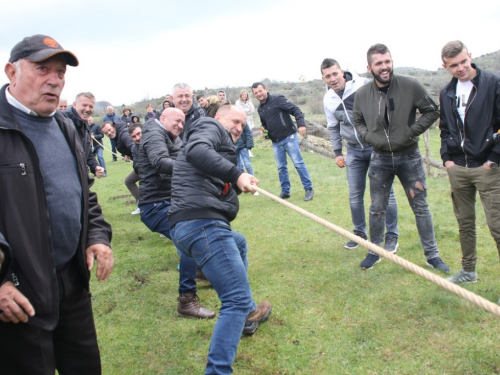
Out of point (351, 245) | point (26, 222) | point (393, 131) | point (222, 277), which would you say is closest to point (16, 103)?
point (26, 222)

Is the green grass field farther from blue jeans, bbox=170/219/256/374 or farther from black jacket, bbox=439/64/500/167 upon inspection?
black jacket, bbox=439/64/500/167

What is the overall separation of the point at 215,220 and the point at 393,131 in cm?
241

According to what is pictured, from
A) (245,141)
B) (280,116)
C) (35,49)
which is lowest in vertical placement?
(245,141)

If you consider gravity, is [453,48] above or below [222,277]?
above

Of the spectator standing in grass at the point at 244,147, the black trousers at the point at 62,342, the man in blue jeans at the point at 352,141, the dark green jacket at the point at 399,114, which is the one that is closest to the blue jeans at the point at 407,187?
the dark green jacket at the point at 399,114

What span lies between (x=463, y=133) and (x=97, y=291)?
176 inches

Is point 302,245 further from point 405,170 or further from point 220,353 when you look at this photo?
point 220,353

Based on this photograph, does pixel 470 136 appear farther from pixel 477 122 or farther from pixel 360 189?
pixel 360 189

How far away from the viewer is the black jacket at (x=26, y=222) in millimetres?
1996

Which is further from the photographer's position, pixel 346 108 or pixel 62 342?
pixel 346 108

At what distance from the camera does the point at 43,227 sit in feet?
6.89

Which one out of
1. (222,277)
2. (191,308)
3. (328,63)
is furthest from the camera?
(328,63)

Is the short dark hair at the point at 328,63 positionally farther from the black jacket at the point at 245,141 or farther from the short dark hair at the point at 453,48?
the black jacket at the point at 245,141

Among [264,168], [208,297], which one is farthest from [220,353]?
[264,168]
